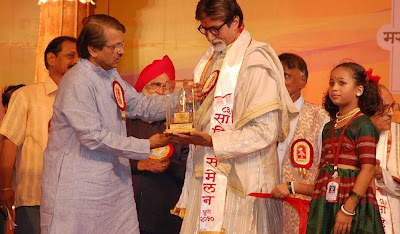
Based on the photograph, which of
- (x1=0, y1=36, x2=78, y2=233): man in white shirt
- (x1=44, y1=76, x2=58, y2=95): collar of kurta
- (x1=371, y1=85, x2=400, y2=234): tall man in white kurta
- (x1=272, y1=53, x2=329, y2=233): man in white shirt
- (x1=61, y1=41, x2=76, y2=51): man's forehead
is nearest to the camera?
(x1=371, y1=85, x2=400, y2=234): tall man in white kurta

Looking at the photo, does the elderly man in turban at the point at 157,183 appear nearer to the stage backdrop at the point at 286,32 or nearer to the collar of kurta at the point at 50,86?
the collar of kurta at the point at 50,86

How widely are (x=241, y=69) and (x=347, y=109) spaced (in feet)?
2.13

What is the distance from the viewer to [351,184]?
3.79m

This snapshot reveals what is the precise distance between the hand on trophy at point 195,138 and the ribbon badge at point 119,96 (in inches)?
14.2

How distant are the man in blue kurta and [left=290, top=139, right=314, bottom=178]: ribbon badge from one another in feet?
4.37

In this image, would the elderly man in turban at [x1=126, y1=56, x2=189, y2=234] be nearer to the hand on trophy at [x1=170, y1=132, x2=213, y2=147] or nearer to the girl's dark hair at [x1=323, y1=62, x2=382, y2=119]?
the hand on trophy at [x1=170, y1=132, x2=213, y2=147]

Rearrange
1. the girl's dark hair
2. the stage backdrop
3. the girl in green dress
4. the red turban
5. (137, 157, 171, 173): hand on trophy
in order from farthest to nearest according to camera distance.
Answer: the stage backdrop
the red turban
(137, 157, 171, 173): hand on trophy
the girl's dark hair
the girl in green dress

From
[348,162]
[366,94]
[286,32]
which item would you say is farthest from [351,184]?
[286,32]

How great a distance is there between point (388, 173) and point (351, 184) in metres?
0.97

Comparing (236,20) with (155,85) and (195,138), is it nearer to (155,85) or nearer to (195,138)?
(195,138)

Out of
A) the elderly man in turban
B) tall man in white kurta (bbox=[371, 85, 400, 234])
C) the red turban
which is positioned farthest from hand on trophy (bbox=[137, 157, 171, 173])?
tall man in white kurta (bbox=[371, 85, 400, 234])

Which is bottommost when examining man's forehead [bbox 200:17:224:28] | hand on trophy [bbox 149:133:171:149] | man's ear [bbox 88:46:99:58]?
hand on trophy [bbox 149:133:171:149]

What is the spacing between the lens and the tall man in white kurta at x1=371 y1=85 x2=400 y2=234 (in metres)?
4.68

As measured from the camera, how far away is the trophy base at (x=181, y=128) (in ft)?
11.8
